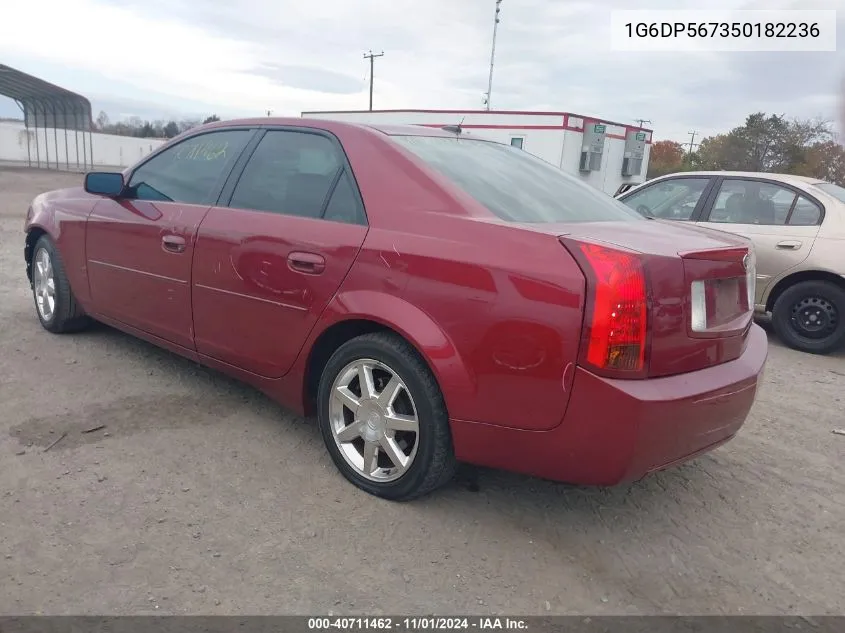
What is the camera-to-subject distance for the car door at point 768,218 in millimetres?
5938

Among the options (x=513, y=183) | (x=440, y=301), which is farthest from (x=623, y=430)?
(x=513, y=183)

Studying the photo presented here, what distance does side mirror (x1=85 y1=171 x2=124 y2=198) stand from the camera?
4129 mm

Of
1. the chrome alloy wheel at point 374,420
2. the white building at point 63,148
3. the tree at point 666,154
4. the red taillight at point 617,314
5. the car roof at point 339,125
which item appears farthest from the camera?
the tree at point 666,154

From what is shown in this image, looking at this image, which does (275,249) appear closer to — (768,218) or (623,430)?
(623,430)

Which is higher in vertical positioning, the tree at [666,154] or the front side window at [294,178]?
the tree at [666,154]

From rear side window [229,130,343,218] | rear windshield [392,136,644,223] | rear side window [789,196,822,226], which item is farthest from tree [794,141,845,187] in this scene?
rear side window [229,130,343,218]

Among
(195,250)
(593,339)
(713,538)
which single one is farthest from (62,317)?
(713,538)

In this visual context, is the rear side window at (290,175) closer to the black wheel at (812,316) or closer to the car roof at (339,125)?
the car roof at (339,125)

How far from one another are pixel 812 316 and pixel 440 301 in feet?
15.3

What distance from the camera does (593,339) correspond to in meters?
2.29

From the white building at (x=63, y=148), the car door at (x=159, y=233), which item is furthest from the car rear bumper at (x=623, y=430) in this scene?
the white building at (x=63, y=148)

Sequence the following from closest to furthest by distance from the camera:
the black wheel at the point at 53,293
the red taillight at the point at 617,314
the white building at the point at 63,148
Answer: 1. the red taillight at the point at 617,314
2. the black wheel at the point at 53,293
3. the white building at the point at 63,148

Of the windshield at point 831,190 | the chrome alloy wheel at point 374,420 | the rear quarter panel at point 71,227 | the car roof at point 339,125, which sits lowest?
the chrome alloy wheel at point 374,420

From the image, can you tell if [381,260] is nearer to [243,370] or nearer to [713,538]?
[243,370]
